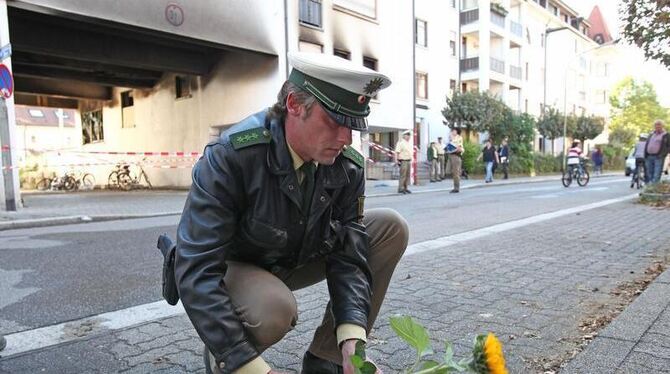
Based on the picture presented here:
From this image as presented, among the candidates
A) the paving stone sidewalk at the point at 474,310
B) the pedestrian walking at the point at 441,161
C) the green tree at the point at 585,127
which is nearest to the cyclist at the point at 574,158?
the pedestrian walking at the point at 441,161

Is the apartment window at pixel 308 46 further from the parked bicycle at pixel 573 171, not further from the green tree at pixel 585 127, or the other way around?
the green tree at pixel 585 127

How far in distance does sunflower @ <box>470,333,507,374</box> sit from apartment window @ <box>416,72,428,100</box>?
26993 mm

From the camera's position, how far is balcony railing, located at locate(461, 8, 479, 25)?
1326 inches

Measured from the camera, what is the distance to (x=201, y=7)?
13.2 meters

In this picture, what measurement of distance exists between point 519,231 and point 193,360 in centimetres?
517

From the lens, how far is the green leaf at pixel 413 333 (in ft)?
4.27

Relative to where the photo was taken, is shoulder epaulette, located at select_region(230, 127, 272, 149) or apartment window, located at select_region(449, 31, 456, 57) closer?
shoulder epaulette, located at select_region(230, 127, 272, 149)

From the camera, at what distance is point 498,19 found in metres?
35.4

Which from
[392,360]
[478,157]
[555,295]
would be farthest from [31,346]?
[478,157]

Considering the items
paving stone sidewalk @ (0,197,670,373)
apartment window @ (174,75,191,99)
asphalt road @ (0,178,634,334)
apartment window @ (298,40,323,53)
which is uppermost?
apartment window @ (298,40,323,53)

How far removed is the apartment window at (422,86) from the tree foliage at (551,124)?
12.9m

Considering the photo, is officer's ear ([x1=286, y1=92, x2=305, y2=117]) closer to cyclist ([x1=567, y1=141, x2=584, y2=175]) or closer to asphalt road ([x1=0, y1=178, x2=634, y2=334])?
asphalt road ([x1=0, y1=178, x2=634, y2=334])

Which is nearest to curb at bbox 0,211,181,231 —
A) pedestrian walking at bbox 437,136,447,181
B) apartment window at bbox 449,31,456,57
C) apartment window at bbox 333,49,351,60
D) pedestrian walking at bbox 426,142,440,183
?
apartment window at bbox 333,49,351,60

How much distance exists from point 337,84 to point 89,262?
4.43 metres
